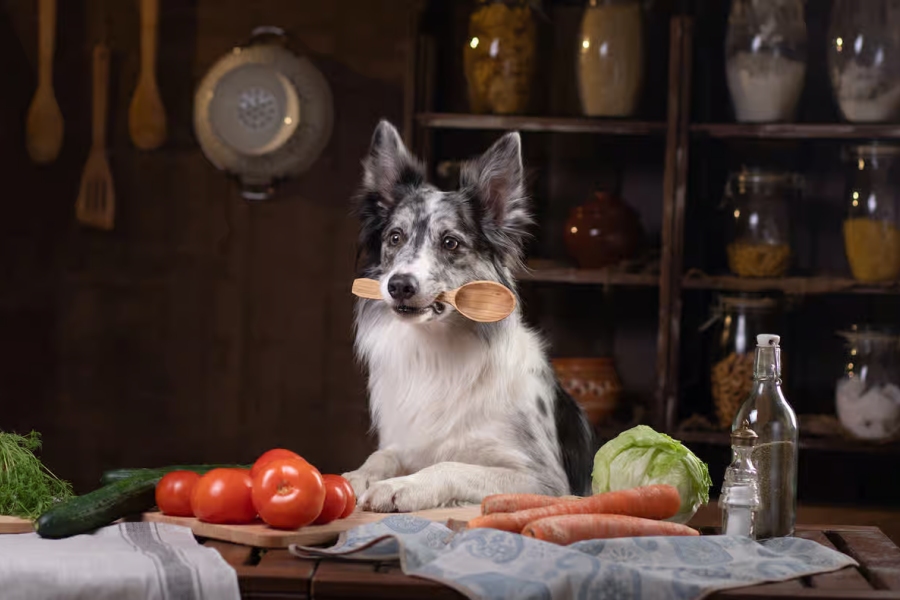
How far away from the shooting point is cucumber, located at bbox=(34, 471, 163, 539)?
1852 mm

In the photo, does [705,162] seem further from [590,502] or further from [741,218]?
[590,502]

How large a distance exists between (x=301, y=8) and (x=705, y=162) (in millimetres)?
1525

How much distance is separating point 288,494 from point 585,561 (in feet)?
1.59

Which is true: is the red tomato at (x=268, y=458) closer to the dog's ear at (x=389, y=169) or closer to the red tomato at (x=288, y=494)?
the red tomato at (x=288, y=494)

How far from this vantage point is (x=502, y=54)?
12.0 ft

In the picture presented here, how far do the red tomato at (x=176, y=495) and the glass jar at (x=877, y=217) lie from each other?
236cm

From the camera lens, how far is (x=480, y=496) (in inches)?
86.7

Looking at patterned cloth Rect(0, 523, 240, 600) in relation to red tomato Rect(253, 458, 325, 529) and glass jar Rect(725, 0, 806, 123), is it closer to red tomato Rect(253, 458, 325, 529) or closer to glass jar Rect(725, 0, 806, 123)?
red tomato Rect(253, 458, 325, 529)

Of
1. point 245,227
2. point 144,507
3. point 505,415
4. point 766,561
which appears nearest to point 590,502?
point 766,561

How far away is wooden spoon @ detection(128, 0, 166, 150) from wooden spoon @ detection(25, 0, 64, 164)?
27 centimetres

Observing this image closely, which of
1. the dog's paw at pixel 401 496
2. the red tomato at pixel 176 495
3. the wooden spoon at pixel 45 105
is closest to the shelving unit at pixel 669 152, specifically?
the wooden spoon at pixel 45 105

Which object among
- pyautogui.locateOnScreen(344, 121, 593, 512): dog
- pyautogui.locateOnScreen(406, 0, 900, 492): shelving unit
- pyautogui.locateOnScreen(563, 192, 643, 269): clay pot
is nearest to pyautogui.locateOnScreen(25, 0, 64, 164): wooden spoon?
pyautogui.locateOnScreen(406, 0, 900, 492): shelving unit

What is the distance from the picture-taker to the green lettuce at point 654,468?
2.04m

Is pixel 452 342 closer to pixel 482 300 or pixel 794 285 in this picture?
pixel 482 300
